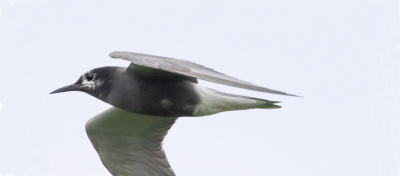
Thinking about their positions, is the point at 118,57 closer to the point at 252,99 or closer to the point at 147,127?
the point at 252,99

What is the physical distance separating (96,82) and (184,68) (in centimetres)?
135

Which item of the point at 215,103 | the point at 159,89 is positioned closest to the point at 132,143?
the point at 159,89

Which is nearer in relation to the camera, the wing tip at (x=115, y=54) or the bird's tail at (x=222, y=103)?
the wing tip at (x=115, y=54)

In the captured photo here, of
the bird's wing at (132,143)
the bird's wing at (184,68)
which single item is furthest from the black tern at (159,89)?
the bird's wing at (132,143)

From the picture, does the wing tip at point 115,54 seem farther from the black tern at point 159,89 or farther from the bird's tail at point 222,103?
the bird's tail at point 222,103

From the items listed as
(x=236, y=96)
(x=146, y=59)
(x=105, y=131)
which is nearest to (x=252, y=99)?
(x=236, y=96)

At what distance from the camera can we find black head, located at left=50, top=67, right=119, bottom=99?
6.90 meters

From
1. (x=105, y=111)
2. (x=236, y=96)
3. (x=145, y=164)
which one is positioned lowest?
(x=145, y=164)

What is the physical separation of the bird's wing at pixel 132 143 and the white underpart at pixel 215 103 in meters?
1.41

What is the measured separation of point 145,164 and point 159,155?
0.22 meters

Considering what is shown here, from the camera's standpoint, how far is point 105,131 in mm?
8117

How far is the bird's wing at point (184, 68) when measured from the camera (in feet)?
18.2

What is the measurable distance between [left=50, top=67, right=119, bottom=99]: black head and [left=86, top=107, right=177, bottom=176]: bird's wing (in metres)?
1.00

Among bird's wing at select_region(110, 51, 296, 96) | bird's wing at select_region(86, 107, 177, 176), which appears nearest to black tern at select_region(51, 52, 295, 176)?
bird's wing at select_region(110, 51, 296, 96)
